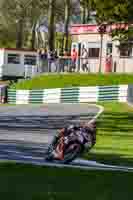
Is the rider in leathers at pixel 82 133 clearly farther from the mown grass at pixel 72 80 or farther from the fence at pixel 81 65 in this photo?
the fence at pixel 81 65

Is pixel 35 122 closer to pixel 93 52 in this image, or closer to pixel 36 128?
pixel 36 128

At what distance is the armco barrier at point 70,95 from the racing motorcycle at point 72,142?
71.2ft

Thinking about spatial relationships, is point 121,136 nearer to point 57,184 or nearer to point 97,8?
point 97,8

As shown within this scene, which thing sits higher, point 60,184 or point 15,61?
point 60,184

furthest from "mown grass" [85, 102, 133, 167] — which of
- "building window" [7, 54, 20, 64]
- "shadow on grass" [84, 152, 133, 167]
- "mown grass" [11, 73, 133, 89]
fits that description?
"building window" [7, 54, 20, 64]

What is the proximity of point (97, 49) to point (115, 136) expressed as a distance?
28157 millimetres

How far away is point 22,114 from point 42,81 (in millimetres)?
11679

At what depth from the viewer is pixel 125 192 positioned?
9219mm

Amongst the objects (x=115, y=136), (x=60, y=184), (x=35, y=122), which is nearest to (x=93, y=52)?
(x=35, y=122)

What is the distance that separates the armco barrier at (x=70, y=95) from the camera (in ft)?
116

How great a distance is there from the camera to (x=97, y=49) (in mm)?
51125

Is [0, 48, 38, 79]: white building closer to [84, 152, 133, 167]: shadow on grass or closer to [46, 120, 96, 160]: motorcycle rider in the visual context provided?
[84, 152, 133, 167]: shadow on grass

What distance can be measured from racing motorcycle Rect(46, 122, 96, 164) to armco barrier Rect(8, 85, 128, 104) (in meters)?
21.7

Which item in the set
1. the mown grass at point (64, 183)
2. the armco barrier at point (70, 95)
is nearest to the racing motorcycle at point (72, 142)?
the mown grass at point (64, 183)
